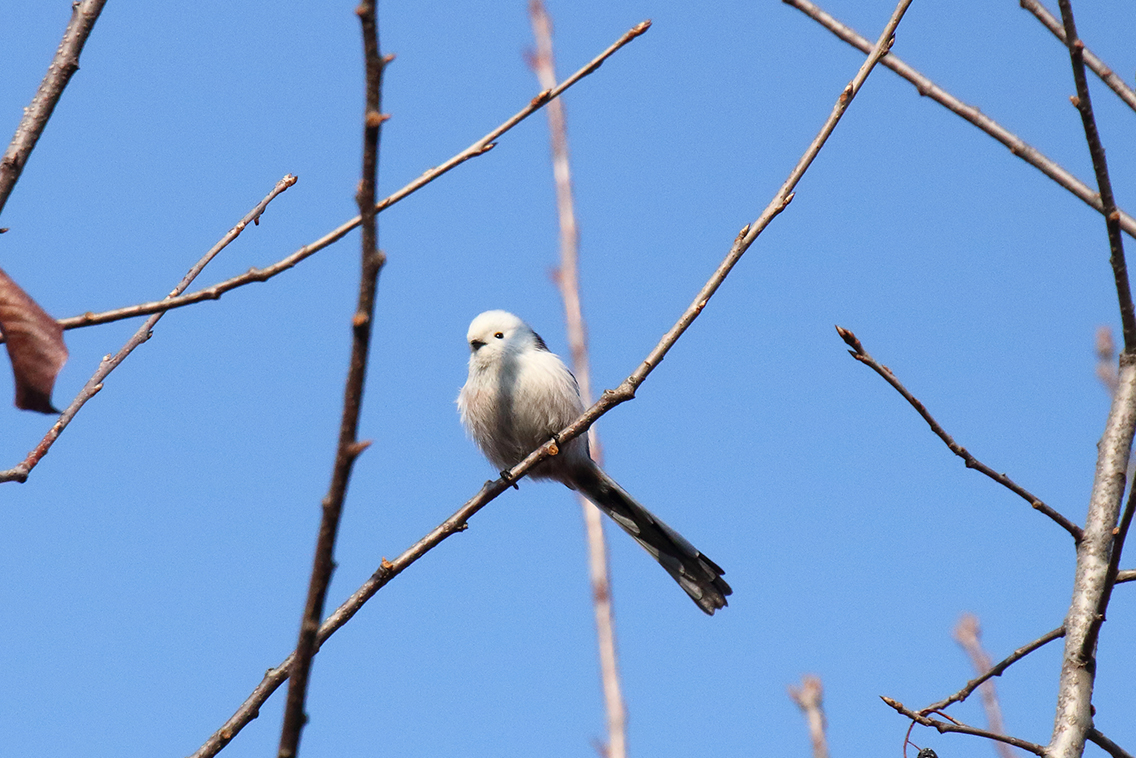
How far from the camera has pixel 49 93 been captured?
178 cm

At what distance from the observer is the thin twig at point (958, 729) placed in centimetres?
199

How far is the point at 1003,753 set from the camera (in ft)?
12.2

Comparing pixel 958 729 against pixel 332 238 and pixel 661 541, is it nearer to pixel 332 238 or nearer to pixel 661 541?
pixel 332 238

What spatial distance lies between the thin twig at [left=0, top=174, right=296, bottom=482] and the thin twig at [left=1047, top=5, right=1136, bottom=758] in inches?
64.0

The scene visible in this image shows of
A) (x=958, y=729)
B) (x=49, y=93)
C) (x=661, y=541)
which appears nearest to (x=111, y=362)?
(x=49, y=93)

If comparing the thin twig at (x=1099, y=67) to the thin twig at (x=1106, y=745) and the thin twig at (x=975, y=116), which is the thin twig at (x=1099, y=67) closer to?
the thin twig at (x=975, y=116)

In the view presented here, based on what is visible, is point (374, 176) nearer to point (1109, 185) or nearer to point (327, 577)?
point (327, 577)

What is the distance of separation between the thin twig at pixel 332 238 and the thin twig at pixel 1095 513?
0.80 m

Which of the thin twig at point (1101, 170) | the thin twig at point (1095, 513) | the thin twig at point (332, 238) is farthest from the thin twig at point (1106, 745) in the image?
the thin twig at point (332, 238)

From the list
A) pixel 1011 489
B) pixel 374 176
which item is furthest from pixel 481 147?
pixel 1011 489

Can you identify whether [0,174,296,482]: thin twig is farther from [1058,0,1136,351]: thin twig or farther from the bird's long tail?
the bird's long tail

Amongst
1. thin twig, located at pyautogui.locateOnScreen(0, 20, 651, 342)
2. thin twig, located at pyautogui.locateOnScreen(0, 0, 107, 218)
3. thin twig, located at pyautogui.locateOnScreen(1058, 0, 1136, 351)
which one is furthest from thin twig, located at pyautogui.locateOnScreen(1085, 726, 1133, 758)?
thin twig, located at pyautogui.locateOnScreen(0, 0, 107, 218)

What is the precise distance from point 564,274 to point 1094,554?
3.57m

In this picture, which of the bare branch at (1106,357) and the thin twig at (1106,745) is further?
the bare branch at (1106,357)
